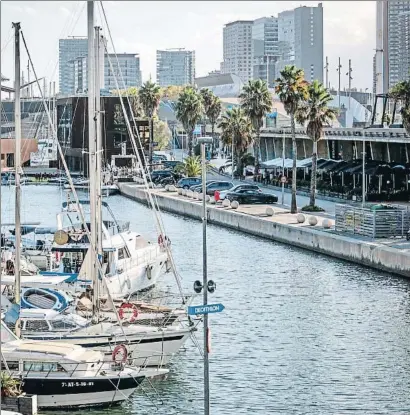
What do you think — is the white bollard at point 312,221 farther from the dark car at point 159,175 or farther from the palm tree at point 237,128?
the dark car at point 159,175

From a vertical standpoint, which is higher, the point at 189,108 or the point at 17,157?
the point at 189,108

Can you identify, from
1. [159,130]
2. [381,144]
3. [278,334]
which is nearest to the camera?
[278,334]

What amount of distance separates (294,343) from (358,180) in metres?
58.6

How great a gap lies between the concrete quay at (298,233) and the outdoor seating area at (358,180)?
23.7ft

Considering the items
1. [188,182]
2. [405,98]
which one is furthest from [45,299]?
[188,182]

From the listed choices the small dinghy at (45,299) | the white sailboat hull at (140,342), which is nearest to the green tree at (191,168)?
the small dinghy at (45,299)

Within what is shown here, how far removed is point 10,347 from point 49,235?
31016mm

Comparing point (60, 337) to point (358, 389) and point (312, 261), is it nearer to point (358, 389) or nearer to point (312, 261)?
point (358, 389)

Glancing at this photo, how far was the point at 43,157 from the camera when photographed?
166 m

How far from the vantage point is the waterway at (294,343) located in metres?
31.2

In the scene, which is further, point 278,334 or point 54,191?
point 54,191

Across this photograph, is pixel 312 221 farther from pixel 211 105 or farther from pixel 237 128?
pixel 211 105

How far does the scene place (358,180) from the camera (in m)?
96.6

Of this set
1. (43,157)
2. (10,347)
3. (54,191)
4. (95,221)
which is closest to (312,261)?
(95,221)
